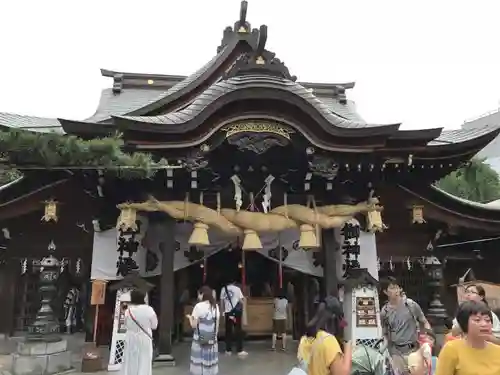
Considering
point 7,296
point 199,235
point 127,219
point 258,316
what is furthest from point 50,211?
point 258,316

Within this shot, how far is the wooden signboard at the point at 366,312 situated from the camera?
8625 mm

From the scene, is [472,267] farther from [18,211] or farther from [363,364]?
[18,211]

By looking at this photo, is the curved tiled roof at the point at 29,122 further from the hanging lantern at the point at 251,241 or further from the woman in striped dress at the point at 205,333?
the woman in striped dress at the point at 205,333

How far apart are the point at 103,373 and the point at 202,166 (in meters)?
3.98

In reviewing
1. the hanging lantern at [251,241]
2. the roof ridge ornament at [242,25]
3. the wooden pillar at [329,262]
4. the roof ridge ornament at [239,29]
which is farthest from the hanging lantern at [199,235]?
the roof ridge ornament at [242,25]

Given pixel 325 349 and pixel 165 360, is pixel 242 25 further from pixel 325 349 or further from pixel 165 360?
pixel 325 349

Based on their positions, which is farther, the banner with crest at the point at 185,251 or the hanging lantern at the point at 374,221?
the banner with crest at the point at 185,251

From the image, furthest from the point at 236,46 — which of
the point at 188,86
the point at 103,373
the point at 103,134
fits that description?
the point at 103,373

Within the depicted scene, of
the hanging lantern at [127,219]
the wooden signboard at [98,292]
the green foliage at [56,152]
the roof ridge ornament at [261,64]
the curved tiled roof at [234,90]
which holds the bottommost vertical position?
the wooden signboard at [98,292]

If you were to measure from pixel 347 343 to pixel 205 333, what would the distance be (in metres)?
3.27

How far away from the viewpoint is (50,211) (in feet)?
32.0

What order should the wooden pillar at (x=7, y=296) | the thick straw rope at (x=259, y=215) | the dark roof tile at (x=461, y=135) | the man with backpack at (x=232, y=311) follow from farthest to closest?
the wooden pillar at (x=7, y=296) → the dark roof tile at (x=461, y=135) → the thick straw rope at (x=259, y=215) → the man with backpack at (x=232, y=311)

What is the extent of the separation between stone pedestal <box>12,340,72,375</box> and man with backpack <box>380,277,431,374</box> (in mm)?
5546

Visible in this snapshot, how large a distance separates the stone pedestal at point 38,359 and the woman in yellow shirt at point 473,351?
6730 millimetres
